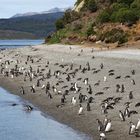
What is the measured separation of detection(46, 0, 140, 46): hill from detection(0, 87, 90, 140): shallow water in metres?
33.5

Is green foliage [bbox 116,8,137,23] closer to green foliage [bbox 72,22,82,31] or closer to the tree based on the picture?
green foliage [bbox 72,22,82,31]

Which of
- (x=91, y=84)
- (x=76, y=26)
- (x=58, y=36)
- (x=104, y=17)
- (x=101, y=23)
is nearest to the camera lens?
(x=91, y=84)

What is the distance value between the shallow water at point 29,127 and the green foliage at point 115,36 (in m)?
31.6

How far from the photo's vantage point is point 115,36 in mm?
63906

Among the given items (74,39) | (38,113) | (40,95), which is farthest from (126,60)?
(74,39)

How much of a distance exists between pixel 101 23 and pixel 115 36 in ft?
36.6

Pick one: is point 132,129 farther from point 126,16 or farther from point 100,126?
point 126,16

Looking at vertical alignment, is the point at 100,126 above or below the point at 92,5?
below

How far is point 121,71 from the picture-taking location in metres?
39.4

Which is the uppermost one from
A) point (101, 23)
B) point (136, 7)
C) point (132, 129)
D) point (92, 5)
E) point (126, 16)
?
point (92, 5)

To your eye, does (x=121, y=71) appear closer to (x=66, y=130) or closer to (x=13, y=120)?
(x=13, y=120)

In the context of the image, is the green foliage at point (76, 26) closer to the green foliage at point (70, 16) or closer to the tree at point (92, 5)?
the tree at point (92, 5)

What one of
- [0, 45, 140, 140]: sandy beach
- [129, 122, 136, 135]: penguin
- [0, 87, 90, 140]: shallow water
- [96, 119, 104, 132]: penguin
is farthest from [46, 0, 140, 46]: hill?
[129, 122, 136, 135]: penguin

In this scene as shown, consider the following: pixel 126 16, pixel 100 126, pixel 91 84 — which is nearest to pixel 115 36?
pixel 126 16
